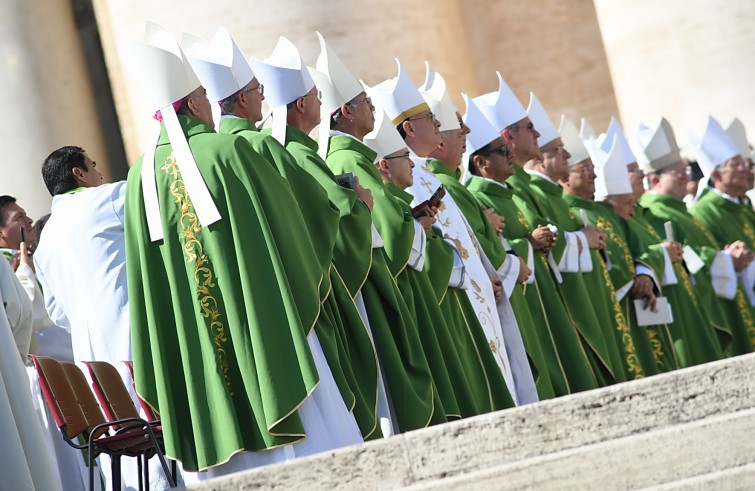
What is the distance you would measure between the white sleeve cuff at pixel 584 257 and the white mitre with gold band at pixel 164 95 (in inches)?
136

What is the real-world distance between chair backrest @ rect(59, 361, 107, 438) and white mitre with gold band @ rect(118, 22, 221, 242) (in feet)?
2.10

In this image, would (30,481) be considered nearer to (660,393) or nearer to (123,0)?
(660,393)

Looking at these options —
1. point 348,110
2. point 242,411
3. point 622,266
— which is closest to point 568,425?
point 242,411

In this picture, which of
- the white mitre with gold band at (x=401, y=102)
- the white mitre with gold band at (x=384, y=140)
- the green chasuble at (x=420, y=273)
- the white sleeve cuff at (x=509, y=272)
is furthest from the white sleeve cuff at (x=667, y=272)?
the green chasuble at (x=420, y=273)

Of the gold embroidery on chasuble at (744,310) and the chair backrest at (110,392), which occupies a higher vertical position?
the chair backrest at (110,392)

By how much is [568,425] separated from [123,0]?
10.2 m

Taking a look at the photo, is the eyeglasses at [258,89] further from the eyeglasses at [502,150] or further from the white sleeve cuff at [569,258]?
the white sleeve cuff at [569,258]

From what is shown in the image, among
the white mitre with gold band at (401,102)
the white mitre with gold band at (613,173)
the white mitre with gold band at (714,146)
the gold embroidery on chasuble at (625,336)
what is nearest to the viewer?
the white mitre with gold band at (401,102)

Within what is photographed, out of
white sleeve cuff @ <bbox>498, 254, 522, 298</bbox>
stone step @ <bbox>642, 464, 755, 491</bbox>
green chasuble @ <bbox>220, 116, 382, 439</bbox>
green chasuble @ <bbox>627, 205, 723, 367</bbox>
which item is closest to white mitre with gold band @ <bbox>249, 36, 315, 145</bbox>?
green chasuble @ <bbox>220, 116, 382, 439</bbox>

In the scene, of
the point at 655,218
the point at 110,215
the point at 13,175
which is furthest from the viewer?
the point at 13,175

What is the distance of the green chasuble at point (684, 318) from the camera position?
9.48 metres

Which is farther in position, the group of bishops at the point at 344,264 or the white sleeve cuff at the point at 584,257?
the white sleeve cuff at the point at 584,257

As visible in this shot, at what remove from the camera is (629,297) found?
363 inches

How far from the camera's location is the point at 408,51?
13.6 m
